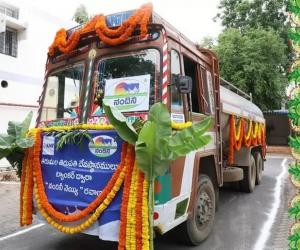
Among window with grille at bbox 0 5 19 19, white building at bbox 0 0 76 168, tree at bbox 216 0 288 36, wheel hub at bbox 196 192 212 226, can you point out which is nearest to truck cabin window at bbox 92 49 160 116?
wheel hub at bbox 196 192 212 226

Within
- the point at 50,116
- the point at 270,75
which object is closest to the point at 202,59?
the point at 50,116

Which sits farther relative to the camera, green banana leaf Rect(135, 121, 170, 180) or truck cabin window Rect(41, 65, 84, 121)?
truck cabin window Rect(41, 65, 84, 121)

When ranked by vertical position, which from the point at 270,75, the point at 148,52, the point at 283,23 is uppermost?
the point at 283,23

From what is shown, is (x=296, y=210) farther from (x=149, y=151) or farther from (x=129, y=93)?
(x=129, y=93)

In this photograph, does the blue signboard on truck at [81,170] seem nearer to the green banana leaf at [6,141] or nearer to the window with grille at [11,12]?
the green banana leaf at [6,141]

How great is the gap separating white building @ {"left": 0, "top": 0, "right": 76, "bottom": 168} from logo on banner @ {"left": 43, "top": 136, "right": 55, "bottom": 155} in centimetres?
1007

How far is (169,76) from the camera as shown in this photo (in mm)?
4387

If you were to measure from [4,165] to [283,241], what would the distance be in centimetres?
1006

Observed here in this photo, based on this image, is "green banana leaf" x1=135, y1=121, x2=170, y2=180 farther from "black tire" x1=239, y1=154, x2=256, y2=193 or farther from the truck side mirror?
"black tire" x1=239, y1=154, x2=256, y2=193

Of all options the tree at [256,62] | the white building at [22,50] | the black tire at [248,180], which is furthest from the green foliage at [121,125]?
the tree at [256,62]

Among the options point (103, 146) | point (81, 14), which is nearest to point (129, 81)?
point (103, 146)

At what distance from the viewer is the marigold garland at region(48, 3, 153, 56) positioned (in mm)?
4383

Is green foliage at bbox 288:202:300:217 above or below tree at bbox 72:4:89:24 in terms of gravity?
below

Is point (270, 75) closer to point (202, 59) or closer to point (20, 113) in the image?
point (20, 113)
